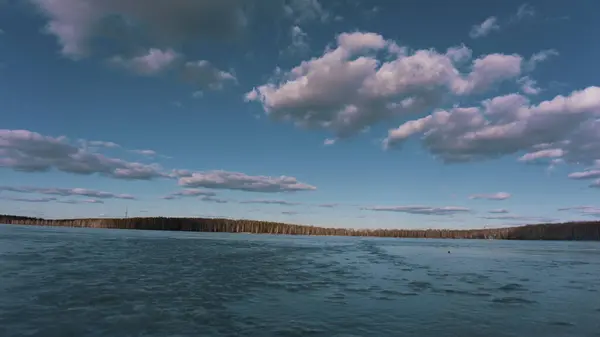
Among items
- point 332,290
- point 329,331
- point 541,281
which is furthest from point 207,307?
point 541,281

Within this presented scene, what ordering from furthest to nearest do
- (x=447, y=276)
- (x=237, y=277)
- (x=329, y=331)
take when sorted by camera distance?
(x=447, y=276)
(x=237, y=277)
(x=329, y=331)

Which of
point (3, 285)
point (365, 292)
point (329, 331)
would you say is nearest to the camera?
point (329, 331)

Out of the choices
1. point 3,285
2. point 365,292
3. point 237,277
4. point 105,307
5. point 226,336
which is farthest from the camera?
point 237,277

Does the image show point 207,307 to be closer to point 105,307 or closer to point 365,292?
point 105,307

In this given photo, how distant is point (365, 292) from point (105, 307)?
1250cm

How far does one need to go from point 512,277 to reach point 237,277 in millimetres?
20625

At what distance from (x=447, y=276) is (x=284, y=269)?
12291 millimetres

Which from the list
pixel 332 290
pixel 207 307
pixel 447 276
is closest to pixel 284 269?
pixel 332 290

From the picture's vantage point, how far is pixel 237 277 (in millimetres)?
25453

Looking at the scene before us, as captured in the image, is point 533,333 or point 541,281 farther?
point 541,281

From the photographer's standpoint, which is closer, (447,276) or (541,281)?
(541,281)

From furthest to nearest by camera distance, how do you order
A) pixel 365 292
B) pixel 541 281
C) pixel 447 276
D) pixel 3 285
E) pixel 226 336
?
1. pixel 447 276
2. pixel 541 281
3. pixel 365 292
4. pixel 3 285
5. pixel 226 336

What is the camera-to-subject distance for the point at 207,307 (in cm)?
1606

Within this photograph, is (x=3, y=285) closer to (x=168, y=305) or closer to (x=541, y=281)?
(x=168, y=305)
